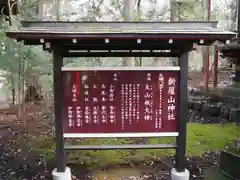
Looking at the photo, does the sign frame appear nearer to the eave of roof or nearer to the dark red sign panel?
the dark red sign panel

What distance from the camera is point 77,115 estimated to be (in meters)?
5.50

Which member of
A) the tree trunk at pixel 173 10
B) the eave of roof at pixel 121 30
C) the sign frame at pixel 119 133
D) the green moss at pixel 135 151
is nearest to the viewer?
the eave of roof at pixel 121 30

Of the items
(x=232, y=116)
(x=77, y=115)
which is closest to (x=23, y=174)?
(x=77, y=115)

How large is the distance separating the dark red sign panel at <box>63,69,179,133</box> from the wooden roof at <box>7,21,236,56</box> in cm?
51

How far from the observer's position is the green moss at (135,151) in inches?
272

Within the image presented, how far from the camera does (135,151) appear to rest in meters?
7.54

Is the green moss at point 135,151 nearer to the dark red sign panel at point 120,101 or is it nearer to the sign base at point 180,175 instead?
the sign base at point 180,175

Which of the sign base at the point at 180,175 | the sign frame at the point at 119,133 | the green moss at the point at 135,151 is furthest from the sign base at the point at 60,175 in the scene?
the sign base at the point at 180,175

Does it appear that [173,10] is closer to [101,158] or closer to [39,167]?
[101,158]

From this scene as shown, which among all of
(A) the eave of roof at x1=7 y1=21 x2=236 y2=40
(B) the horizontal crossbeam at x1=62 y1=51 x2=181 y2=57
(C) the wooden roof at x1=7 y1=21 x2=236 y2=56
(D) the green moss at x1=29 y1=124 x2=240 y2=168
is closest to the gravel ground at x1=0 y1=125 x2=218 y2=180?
(D) the green moss at x1=29 y1=124 x2=240 y2=168

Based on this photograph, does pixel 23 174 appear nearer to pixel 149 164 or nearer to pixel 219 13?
pixel 149 164

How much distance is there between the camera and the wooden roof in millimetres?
4664

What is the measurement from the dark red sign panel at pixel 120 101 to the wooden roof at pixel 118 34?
51 centimetres

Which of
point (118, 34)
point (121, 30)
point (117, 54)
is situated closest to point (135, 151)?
point (117, 54)
